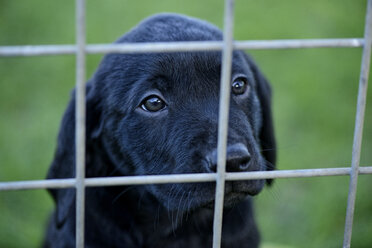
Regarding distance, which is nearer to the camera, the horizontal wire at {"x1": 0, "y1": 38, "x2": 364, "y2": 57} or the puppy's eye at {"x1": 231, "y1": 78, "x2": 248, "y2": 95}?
the horizontal wire at {"x1": 0, "y1": 38, "x2": 364, "y2": 57}

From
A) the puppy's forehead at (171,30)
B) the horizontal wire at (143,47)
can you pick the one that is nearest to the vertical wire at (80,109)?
the horizontal wire at (143,47)

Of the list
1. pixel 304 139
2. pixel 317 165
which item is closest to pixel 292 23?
pixel 304 139

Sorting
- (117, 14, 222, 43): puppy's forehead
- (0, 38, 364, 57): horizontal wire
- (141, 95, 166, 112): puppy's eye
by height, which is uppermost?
(117, 14, 222, 43): puppy's forehead

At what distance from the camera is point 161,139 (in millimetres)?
1982

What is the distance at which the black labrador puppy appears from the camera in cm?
184

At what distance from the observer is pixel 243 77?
217cm

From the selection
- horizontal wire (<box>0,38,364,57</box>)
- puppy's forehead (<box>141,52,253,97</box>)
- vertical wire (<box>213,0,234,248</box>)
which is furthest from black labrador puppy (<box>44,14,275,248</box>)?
horizontal wire (<box>0,38,364,57</box>)

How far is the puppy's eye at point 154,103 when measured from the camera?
2.00 meters

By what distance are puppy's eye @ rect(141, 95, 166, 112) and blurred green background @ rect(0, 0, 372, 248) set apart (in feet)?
3.02

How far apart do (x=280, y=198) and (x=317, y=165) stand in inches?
16.7

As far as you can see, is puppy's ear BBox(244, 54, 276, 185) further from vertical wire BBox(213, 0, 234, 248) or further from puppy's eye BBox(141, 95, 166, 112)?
vertical wire BBox(213, 0, 234, 248)

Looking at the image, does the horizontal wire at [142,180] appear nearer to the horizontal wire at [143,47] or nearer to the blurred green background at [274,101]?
the horizontal wire at [143,47]

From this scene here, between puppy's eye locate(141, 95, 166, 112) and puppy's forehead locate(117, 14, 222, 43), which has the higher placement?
puppy's forehead locate(117, 14, 222, 43)

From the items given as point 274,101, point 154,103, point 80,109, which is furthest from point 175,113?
point 274,101
